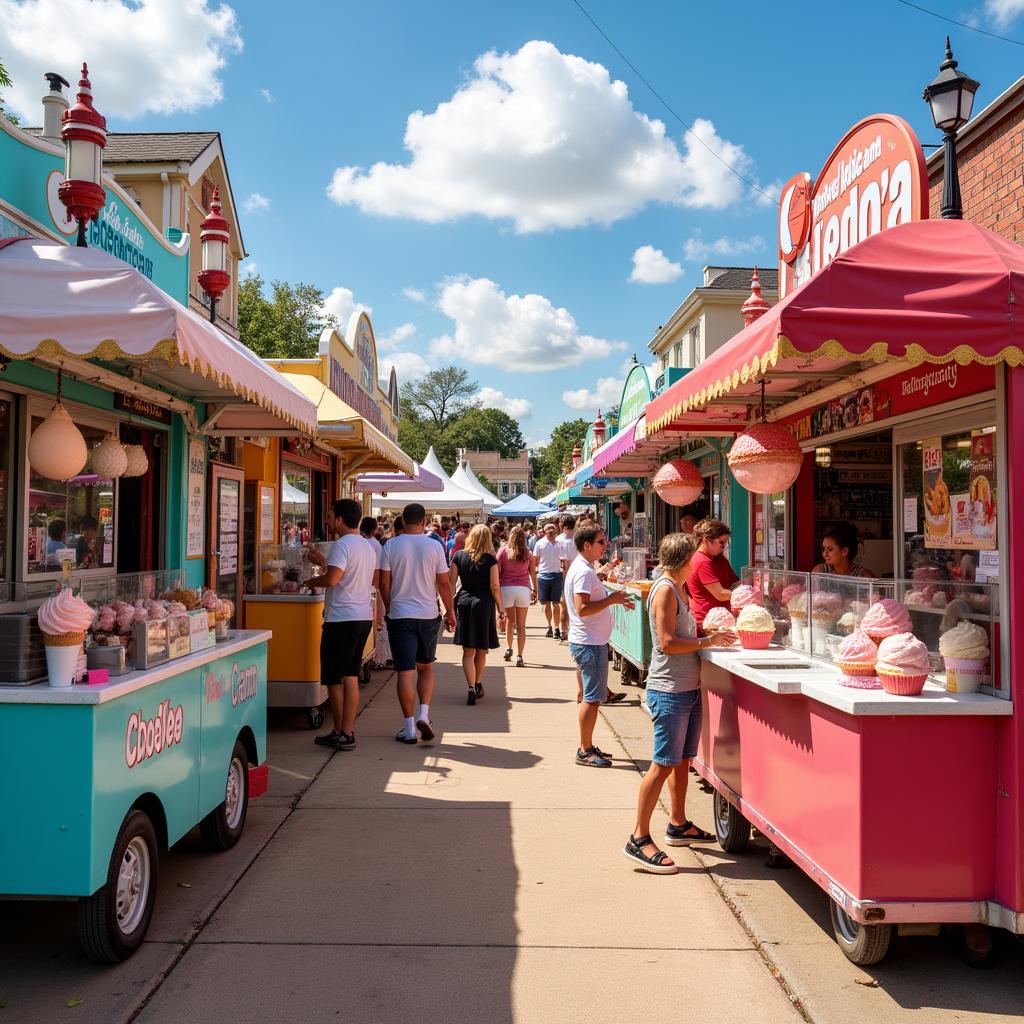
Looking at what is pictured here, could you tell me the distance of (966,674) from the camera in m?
3.54

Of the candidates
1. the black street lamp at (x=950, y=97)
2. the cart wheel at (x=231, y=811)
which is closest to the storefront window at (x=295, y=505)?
the cart wheel at (x=231, y=811)

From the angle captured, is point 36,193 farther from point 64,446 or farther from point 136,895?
point 136,895

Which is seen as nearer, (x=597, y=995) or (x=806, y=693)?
(x=597, y=995)

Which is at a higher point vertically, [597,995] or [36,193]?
[36,193]

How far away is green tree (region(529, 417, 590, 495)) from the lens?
86.3 m

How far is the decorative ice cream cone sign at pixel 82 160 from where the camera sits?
4.56m

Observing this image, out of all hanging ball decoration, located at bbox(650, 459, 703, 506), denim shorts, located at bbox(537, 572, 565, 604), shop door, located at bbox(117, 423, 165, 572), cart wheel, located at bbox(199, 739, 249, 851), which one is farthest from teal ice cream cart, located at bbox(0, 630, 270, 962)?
denim shorts, located at bbox(537, 572, 565, 604)

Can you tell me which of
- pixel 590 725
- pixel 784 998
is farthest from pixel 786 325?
pixel 590 725

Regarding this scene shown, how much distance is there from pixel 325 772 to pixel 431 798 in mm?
1101

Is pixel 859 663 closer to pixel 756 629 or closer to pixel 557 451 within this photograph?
pixel 756 629

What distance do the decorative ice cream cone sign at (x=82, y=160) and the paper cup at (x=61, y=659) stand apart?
224cm

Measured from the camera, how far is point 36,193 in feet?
15.8

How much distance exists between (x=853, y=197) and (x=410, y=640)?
16.2ft

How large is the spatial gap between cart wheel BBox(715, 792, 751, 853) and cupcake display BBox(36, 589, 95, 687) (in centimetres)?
360
